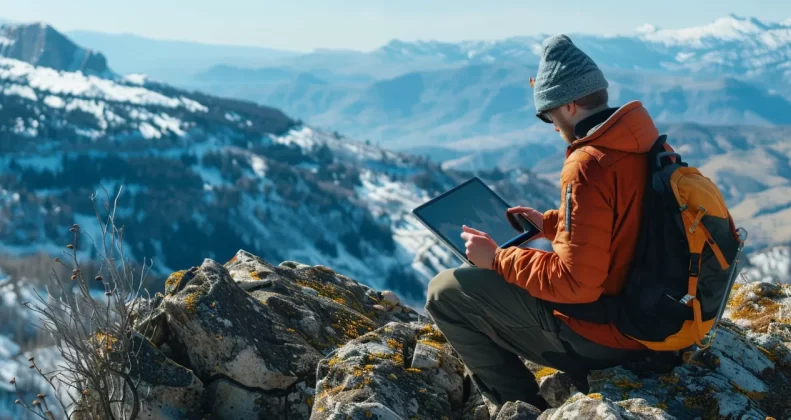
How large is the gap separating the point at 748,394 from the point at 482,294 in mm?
3174

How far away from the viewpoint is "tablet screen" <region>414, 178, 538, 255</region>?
850cm

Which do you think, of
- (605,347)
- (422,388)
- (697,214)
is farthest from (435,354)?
(697,214)

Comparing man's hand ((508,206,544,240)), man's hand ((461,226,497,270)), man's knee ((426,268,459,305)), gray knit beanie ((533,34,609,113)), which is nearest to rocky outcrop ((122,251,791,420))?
man's knee ((426,268,459,305))

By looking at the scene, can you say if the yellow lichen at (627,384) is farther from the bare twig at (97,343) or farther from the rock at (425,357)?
the bare twig at (97,343)

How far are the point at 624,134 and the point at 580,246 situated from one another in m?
1.11

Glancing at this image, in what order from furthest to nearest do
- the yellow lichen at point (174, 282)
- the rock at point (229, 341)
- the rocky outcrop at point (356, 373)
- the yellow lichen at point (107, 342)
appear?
1. the yellow lichen at point (174, 282)
2. the rock at point (229, 341)
3. the yellow lichen at point (107, 342)
4. the rocky outcrop at point (356, 373)

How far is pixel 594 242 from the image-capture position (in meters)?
6.34

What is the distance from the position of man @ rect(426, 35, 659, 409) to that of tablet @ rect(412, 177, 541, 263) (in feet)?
1.20

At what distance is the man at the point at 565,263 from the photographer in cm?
639

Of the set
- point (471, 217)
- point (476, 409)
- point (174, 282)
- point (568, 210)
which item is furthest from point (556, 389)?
point (174, 282)

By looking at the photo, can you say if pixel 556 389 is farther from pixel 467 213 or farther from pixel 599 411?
pixel 467 213

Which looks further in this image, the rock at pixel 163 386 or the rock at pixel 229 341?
the rock at pixel 229 341

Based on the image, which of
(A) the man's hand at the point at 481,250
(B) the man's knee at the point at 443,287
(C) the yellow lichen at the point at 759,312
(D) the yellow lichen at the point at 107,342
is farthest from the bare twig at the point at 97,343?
(C) the yellow lichen at the point at 759,312

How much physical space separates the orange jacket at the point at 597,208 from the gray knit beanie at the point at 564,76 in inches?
16.6
